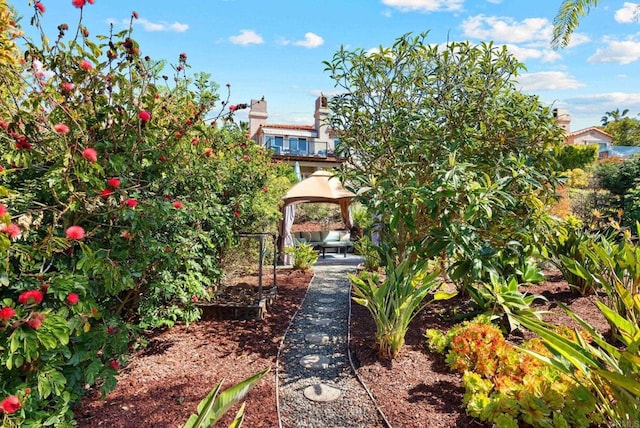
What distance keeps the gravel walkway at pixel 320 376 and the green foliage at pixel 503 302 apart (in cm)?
176

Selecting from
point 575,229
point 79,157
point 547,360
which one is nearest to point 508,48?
point 575,229

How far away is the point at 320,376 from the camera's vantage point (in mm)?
3752

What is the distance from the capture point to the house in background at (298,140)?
26797 millimetres

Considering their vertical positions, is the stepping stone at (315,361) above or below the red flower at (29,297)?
below

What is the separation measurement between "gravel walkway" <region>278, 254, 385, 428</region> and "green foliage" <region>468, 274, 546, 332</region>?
1762 millimetres

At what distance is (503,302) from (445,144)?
77.8 inches

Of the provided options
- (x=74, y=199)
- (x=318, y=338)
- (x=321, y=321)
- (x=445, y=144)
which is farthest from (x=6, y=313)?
(x=445, y=144)

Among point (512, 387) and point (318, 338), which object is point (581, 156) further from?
point (512, 387)

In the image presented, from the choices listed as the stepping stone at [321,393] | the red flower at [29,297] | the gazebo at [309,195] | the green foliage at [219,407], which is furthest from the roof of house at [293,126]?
the green foliage at [219,407]

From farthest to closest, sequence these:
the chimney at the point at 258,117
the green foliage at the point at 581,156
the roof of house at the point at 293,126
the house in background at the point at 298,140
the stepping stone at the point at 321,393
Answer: the chimney at the point at 258,117, the roof of house at the point at 293,126, the house in background at the point at 298,140, the green foliage at the point at 581,156, the stepping stone at the point at 321,393

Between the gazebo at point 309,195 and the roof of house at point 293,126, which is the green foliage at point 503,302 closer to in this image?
the gazebo at point 309,195

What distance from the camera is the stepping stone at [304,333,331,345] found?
4637 mm

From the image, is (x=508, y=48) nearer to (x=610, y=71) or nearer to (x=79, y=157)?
(x=79, y=157)

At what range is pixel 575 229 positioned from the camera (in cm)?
595
